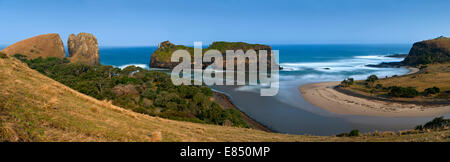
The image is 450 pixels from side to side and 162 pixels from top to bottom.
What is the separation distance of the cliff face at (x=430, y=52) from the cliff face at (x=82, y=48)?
12737cm

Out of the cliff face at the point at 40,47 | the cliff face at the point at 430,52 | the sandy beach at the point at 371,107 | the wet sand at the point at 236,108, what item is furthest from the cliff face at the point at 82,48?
the cliff face at the point at 430,52

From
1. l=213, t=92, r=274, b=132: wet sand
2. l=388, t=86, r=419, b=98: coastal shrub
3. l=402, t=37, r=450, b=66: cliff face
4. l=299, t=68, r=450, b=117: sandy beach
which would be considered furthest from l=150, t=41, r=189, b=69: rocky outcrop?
l=402, t=37, r=450, b=66: cliff face

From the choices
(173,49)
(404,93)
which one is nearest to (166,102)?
(404,93)

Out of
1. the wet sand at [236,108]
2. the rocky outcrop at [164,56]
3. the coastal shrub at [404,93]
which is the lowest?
the wet sand at [236,108]

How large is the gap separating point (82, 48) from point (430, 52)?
481 ft

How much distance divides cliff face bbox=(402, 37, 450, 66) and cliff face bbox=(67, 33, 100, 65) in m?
127

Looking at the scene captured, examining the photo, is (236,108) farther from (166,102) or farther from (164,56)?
(164,56)

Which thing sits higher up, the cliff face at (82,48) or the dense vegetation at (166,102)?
the cliff face at (82,48)

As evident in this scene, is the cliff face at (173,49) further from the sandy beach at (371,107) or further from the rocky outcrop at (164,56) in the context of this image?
the sandy beach at (371,107)

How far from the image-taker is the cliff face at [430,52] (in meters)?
89.1

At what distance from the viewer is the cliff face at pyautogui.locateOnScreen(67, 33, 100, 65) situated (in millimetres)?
83438

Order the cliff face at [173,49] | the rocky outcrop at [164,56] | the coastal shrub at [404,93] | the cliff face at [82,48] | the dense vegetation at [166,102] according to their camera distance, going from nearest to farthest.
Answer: the dense vegetation at [166,102] < the coastal shrub at [404,93] < the cliff face at [82,48] < the rocky outcrop at [164,56] < the cliff face at [173,49]
